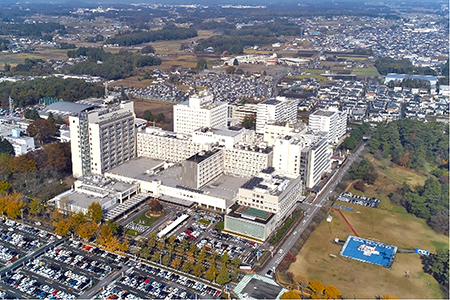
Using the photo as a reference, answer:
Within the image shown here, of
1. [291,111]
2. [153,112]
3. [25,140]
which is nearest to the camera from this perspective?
[25,140]

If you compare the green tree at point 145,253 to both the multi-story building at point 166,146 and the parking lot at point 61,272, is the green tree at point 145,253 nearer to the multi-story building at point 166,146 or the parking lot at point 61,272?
the parking lot at point 61,272

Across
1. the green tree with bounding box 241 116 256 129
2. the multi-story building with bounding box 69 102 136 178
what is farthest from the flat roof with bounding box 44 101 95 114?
the green tree with bounding box 241 116 256 129

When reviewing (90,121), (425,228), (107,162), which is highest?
(90,121)

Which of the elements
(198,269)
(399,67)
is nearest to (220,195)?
(198,269)

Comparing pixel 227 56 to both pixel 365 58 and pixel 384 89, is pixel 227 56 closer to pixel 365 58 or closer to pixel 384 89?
pixel 365 58

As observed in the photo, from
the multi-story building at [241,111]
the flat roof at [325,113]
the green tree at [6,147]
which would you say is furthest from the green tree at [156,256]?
the multi-story building at [241,111]

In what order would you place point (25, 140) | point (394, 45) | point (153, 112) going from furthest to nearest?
point (394, 45)
point (153, 112)
point (25, 140)

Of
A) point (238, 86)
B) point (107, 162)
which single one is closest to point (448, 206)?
point (107, 162)
